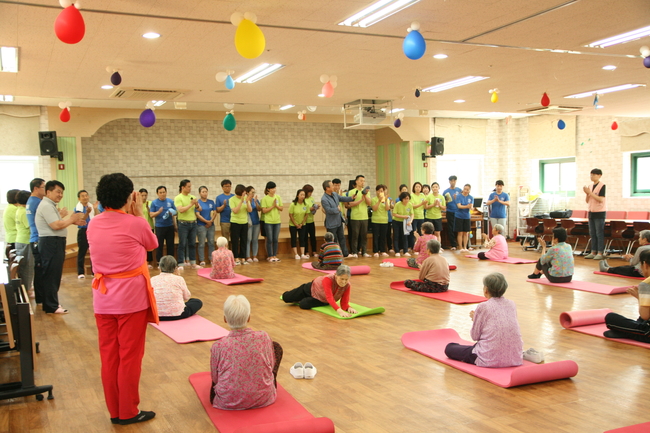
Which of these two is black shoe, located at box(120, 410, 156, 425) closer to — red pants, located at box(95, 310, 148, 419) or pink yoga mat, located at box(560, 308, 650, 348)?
red pants, located at box(95, 310, 148, 419)

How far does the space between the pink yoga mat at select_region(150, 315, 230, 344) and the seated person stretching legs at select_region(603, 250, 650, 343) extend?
3649 mm

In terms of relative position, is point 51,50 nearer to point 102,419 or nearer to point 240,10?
point 240,10

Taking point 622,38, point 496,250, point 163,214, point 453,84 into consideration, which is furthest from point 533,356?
point 163,214

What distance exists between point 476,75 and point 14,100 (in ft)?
29.3

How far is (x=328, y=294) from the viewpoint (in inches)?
249

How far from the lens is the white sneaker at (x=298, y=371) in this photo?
428 cm

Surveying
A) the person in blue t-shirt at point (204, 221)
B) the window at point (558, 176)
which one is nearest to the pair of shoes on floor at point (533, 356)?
the person in blue t-shirt at point (204, 221)

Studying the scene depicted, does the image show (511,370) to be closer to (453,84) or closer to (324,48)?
(324,48)

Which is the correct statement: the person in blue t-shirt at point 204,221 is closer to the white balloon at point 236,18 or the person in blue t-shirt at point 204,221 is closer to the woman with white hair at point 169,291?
the woman with white hair at point 169,291

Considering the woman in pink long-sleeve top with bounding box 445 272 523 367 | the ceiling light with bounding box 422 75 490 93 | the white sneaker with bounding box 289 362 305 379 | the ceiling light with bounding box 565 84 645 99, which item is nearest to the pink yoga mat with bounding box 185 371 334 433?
the white sneaker with bounding box 289 362 305 379

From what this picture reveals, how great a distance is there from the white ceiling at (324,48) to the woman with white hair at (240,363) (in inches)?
108

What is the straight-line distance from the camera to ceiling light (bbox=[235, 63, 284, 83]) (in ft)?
24.8

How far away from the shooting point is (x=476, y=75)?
845 cm

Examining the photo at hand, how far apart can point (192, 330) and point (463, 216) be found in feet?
28.3
